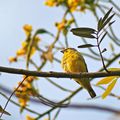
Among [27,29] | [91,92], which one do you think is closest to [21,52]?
[27,29]

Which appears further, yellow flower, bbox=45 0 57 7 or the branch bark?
yellow flower, bbox=45 0 57 7

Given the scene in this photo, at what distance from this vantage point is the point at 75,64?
2.07m

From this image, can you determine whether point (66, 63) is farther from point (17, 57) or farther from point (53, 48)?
point (17, 57)

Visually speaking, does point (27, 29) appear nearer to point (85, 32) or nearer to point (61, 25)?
point (61, 25)

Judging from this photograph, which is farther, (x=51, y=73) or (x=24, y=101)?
(x=24, y=101)

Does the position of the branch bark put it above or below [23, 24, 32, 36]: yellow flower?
below

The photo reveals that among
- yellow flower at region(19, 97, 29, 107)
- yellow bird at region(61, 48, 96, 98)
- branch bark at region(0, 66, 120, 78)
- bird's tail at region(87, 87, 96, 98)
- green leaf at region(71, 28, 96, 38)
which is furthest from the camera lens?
yellow flower at region(19, 97, 29, 107)

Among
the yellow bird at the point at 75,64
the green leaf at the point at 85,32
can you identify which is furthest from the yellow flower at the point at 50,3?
the green leaf at the point at 85,32

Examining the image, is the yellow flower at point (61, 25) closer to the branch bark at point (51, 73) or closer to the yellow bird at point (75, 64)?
the yellow bird at point (75, 64)

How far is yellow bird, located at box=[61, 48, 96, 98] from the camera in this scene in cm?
214

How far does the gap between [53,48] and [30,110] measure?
669mm

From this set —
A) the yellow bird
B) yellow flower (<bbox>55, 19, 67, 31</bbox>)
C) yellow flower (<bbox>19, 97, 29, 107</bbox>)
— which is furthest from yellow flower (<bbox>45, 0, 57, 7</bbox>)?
the yellow bird

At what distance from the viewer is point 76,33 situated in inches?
59.9

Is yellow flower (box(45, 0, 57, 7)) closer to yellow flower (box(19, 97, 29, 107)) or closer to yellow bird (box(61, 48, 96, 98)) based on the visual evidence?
yellow flower (box(19, 97, 29, 107))
